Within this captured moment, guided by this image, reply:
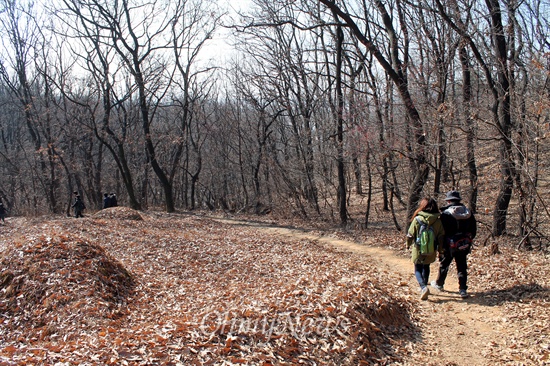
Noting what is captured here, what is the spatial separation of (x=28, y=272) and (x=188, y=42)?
908 inches

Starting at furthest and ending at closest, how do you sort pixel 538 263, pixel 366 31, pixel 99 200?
pixel 99 200
pixel 366 31
pixel 538 263

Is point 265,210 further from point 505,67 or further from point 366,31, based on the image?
point 505,67

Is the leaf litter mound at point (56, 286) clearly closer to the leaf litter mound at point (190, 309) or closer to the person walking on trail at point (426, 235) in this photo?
the leaf litter mound at point (190, 309)

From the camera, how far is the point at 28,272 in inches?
276

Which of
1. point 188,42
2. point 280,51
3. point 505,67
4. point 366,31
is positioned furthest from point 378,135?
point 188,42

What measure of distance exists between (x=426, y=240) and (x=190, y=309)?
13.2 ft

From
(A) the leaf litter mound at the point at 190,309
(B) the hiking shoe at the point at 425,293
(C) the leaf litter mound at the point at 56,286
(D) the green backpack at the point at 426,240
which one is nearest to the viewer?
(A) the leaf litter mound at the point at 190,309

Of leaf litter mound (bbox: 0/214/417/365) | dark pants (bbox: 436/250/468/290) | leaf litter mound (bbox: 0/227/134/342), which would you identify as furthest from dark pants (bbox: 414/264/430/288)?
leaf litter mound (bbox: 0/227/134/342)

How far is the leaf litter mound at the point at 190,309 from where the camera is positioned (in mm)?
4215

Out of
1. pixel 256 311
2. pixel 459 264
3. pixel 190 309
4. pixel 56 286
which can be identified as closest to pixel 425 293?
pixel 459 264

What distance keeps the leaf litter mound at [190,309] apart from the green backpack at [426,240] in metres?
0.91

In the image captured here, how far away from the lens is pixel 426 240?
20.8 feet

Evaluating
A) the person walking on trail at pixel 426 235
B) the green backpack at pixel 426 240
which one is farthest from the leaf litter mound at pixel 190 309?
the green backpack at pixel 426 240

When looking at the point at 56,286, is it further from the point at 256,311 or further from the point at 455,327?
the point at 455,327
